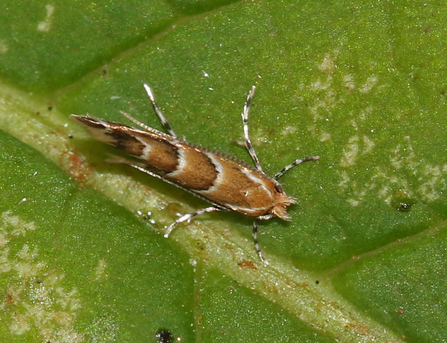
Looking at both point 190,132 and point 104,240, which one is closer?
point 104,240

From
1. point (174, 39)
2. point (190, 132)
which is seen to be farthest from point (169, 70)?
point (190, 132)

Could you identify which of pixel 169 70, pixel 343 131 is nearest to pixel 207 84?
pixel 169 70

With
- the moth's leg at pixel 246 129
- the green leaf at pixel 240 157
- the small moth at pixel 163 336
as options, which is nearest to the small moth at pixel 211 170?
the moth's leg at pixel 246 129

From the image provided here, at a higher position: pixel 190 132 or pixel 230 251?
pixel 190 132

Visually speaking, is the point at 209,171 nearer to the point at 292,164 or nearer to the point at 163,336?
the point at 292,164

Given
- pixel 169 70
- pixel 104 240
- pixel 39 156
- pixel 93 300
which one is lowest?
pixel 93 300

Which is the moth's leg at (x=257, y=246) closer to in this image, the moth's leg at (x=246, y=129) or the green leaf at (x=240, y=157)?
the green leaf at (x=240, y=157)

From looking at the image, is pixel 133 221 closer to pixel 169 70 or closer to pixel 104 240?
pixel 104 240
